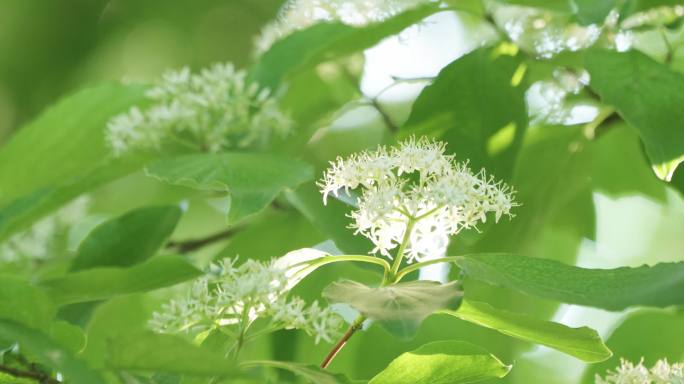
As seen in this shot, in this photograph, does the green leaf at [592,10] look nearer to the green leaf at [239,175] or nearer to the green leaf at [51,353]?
the green leaf at [239,175]

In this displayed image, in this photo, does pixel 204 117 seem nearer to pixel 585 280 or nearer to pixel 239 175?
pixel 239 175

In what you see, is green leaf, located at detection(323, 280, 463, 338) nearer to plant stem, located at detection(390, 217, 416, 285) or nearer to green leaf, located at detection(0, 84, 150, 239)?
plant stem, located at detection(390, 217, 416, 285)

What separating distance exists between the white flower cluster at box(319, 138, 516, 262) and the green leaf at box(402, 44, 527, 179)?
23 cm

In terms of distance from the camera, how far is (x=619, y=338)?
1228 millimetres

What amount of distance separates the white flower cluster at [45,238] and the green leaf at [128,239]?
15.4 inches

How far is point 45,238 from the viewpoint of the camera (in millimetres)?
1714

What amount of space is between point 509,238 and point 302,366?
51 centimetres

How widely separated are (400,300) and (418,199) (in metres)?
0.15

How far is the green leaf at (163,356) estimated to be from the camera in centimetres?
64

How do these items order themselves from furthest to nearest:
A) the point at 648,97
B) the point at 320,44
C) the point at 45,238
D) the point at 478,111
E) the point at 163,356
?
the point at 45,238, the point at 320,44, the point at 478,111, the point at 648,97, the point at 163,356

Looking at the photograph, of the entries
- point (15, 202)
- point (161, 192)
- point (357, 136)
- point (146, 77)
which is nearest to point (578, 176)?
point (357, 136)

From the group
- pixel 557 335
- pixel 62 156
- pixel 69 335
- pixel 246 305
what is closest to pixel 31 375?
pixel 69 335

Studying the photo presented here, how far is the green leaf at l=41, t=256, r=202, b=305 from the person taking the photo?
31.6 inches

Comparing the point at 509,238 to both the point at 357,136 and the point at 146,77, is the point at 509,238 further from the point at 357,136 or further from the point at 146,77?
the point at 146,77
